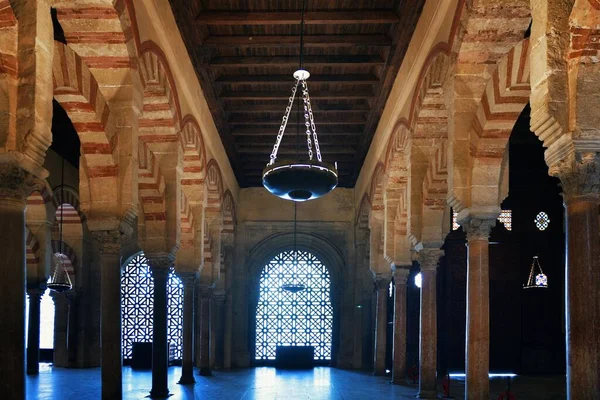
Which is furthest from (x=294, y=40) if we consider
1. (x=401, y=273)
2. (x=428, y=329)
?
(x=401, y=273)

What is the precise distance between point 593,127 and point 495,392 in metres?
7.19

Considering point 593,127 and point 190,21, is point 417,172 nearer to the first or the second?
point 190,21

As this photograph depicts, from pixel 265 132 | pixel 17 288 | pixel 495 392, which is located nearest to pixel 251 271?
pixel 265 132

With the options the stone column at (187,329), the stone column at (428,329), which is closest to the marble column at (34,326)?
the stone column at (187,329)

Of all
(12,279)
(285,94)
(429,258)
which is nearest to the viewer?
(12,279)

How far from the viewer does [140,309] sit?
59.5 feet

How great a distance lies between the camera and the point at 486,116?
779cm

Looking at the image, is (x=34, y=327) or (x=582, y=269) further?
(x=34, y=327)

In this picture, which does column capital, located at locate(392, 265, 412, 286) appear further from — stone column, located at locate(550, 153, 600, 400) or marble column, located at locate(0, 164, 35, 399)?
marble column, located at locate(0, 164, 35, 399)

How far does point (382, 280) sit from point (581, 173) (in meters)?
10.3

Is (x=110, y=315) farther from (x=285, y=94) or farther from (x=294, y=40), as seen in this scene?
(x=285, y=94)

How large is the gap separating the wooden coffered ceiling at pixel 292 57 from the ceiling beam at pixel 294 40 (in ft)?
0.04

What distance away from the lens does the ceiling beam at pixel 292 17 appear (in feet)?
30.7

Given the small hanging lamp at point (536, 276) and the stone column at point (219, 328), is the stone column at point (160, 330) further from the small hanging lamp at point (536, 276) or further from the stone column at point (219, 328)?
the small hanging lamp at point (536, 276)
